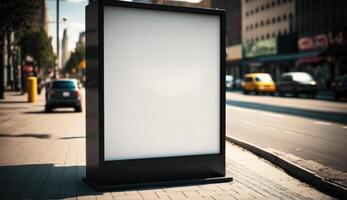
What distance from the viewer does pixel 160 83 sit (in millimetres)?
6262

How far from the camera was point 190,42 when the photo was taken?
6441 mm

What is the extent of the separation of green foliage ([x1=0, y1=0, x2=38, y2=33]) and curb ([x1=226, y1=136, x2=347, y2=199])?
13630 millimetres

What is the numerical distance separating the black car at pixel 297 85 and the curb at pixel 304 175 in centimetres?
2614

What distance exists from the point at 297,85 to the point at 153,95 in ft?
99.0

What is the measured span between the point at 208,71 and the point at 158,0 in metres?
1.20

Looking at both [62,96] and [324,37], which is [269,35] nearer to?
[324,37]

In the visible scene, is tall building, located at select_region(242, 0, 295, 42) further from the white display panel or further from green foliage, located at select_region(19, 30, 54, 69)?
the white display panel

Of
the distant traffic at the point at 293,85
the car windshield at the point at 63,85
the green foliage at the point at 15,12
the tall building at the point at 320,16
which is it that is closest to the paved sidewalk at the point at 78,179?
the green foliage at the point at 15,12

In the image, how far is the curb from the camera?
5812mm

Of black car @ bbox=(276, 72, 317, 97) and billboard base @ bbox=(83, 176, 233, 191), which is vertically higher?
black car @ bbox=(276, 72, 317, 97)

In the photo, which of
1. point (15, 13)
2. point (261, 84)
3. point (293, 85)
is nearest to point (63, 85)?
point (15, 13)

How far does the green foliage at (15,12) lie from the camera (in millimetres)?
19538

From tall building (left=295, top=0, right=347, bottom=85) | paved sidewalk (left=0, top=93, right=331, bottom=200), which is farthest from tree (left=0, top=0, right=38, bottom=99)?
tall building (left=295, top=0, right=347, bottom=85)

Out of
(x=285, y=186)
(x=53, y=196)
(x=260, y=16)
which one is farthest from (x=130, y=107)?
(x=260, y=16)
